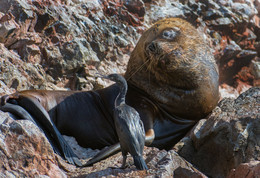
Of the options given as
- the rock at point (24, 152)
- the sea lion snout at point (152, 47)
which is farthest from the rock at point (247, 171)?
the sea lion snout at point (152, 47)

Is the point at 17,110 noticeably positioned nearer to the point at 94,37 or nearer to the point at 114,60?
the point at 94,37

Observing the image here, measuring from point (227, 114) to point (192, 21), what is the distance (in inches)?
183

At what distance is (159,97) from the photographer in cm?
584

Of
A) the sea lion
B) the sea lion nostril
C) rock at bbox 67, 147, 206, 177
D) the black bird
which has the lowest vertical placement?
the sea lion

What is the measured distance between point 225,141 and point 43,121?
77.0 inches

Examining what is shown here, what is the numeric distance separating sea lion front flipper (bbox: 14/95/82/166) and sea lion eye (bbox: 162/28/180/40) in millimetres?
2207

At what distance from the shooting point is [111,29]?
7.77 m

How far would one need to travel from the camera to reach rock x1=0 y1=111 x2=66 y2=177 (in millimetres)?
3168

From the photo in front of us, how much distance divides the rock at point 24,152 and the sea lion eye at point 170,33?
10.2ft

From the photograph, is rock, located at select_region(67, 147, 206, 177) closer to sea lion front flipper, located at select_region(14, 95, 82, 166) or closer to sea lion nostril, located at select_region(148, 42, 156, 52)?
→ sea lion front flipper, located at select_region(14, 95, 82, 166)

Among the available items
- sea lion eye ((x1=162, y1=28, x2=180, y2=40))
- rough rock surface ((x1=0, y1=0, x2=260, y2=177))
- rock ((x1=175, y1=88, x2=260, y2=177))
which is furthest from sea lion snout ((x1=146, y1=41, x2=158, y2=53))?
rock ((x1=175, y1=88, x2=260, y2=177))

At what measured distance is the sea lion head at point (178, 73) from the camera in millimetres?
5750

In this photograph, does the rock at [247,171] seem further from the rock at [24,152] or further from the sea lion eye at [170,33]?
the sea lion eye at [170,33]

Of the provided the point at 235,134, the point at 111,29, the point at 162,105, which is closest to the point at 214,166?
the point at 235,134
